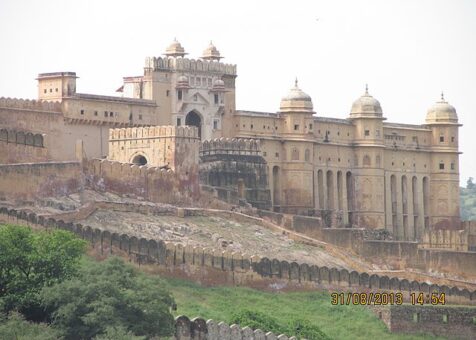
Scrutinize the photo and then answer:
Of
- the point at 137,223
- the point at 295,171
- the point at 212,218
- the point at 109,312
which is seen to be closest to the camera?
the point at 109,312

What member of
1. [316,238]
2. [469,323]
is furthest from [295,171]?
[469,323]

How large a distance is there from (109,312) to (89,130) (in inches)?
1133

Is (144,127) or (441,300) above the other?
(144,127)

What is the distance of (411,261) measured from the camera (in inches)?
3319

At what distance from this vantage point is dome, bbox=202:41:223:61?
9031cm

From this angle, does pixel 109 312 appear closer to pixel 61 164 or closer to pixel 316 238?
pixel 61 164

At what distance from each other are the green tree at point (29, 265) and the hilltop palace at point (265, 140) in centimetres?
1581

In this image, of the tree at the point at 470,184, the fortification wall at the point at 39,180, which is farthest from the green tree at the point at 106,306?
the tree at the point at 470,184

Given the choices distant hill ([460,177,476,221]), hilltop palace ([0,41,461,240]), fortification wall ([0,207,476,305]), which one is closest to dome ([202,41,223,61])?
hilltop palace ([0,41,461,240])

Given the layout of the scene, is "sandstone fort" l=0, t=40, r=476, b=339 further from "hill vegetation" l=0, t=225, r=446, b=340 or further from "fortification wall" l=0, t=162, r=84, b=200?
"hill vegetation" l=0, t=225, r=446, b=340

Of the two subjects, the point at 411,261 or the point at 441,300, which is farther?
the point at 411,261

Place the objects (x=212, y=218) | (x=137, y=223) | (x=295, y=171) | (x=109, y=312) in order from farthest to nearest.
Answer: (x=295, y=171)
(x=212, y=218)
(x=137, y=223)
(x=109, y=312)

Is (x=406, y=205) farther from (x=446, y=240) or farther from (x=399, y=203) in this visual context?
(x=446, y=240)

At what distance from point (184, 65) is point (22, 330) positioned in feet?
114
